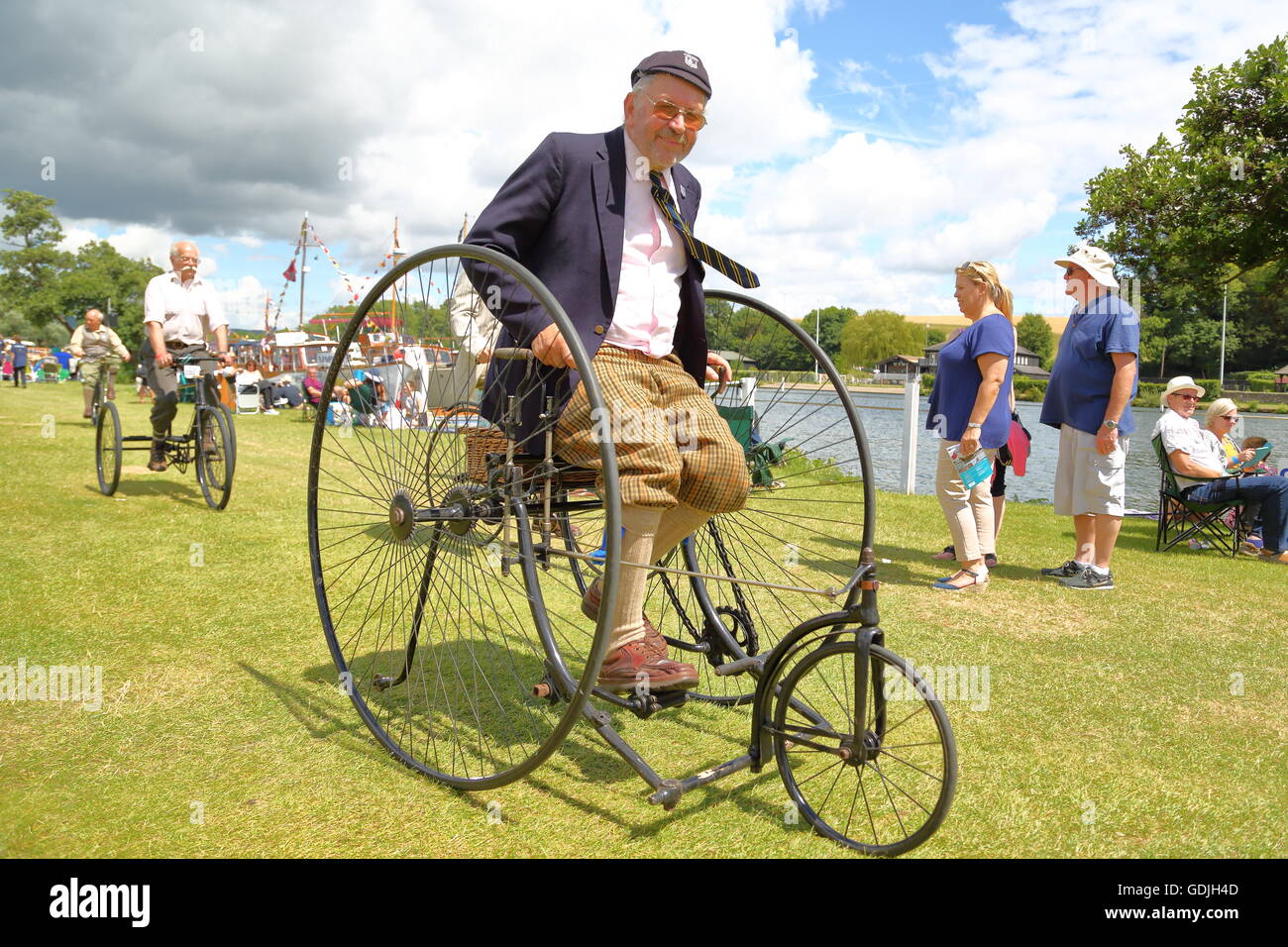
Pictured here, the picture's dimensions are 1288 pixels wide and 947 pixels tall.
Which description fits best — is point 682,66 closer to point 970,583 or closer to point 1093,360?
point 970,583

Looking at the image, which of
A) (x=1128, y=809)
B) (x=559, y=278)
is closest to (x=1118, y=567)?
(x=1128, y=809)

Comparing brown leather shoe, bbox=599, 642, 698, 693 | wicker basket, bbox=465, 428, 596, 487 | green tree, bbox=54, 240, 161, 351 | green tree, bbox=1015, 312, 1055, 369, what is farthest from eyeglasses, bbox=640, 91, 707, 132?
green tree, bbox=1015, 312, 1055, 369

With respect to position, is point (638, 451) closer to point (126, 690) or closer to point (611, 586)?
point (611, 586)

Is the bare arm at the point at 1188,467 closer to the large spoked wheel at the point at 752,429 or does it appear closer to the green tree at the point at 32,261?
the large spoked wheel at the point at 752,429

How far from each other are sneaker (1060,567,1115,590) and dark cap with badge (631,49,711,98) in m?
4.67

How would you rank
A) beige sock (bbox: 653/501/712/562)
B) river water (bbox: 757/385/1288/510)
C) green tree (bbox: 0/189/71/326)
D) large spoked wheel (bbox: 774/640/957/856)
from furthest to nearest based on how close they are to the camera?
green tree (bbox: 0/189/71/326) < river water (bbox: 757/385/1288/510) < beige sock (bbox: 653/501/712/562) < large spoked wheel (bbox: 774/640/957/856)

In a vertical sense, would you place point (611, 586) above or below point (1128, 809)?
above

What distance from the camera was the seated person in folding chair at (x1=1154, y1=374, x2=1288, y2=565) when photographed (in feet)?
24.1

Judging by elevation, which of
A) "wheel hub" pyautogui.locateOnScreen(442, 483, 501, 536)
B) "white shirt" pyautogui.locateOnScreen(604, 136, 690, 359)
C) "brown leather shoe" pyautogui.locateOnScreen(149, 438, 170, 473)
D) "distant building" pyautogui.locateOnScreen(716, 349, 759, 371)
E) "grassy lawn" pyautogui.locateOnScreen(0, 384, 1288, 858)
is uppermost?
"white shirt" pyautogui.locateOnScreen(604, 136, 690, 359)

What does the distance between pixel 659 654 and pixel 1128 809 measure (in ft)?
5.11

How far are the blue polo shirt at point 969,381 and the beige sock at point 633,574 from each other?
3.73 meters

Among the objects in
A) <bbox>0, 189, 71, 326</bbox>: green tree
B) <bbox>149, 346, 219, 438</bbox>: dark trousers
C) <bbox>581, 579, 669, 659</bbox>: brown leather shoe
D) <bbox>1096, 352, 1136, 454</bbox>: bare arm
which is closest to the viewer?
<bbox>581, 579, 669, 659</bbox>: brown leather shoe

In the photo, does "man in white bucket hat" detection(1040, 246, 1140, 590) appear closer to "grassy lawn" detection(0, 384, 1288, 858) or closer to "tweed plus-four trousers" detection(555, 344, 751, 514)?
"grassy lawn" detection(0, 384, 1288, 858)

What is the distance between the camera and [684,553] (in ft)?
12.1
